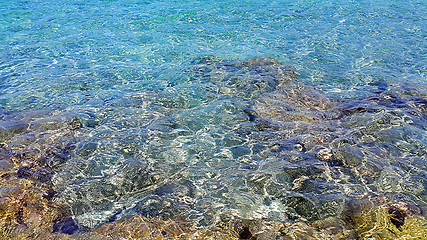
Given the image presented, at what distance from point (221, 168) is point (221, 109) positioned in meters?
2.58

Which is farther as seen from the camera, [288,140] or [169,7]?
[169,7]

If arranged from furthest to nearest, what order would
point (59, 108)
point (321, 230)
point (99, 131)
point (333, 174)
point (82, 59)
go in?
1. point (82, 59)
2. point (59, 108)
3. point (99, 131)
4. point (333, 174)
5. point (321, 230)

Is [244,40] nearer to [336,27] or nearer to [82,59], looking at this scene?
[336,27]

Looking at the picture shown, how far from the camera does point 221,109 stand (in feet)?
27.2

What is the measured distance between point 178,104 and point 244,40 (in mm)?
6509

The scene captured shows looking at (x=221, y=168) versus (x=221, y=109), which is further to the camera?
(x=221, y=109)

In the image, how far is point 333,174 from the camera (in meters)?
5.70

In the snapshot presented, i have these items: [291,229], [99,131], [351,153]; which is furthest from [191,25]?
[291,229]

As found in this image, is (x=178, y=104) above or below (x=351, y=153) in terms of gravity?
below

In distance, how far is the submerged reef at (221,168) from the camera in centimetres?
459

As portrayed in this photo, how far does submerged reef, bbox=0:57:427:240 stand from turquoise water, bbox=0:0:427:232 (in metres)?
0.04

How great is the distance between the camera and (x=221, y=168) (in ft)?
19.8

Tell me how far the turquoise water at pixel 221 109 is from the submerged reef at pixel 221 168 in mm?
35

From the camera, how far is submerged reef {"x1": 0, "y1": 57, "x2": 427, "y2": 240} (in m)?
4.59
